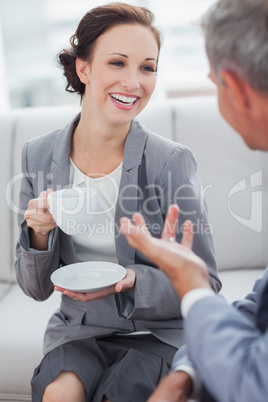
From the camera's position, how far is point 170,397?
3.29 ft

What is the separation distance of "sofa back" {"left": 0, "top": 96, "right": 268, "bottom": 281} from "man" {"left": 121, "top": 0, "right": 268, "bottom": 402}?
1150 mm

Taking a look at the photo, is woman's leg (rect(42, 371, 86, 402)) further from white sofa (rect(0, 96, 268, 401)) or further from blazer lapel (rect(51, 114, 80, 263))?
white sofa (rect(0, 96, 268, 401))

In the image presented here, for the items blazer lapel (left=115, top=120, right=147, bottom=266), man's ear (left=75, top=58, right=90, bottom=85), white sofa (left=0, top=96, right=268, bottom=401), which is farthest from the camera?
white sofa (left=0, top=96, right=268, bottom=401)

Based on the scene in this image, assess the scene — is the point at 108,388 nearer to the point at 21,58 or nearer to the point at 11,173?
the point at 11,173

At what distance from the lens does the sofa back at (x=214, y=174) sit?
2.12m

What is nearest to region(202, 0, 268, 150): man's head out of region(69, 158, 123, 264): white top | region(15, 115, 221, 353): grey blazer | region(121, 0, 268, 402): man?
region(121, 0, 268, 402): man

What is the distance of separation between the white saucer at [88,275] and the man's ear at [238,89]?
1.93 ft

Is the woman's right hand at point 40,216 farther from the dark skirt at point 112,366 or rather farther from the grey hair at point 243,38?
the grey hair at point 243,38

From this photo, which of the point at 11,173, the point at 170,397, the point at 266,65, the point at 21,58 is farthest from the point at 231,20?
the point at 21,58

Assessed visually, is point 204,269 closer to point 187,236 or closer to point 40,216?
point 187,236

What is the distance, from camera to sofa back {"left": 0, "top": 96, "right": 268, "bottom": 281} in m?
2.12

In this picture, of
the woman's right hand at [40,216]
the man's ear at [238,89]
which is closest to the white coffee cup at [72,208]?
the woman's right hand at [40,216]

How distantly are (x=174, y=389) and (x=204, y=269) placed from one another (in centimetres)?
25

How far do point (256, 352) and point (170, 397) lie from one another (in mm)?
246
